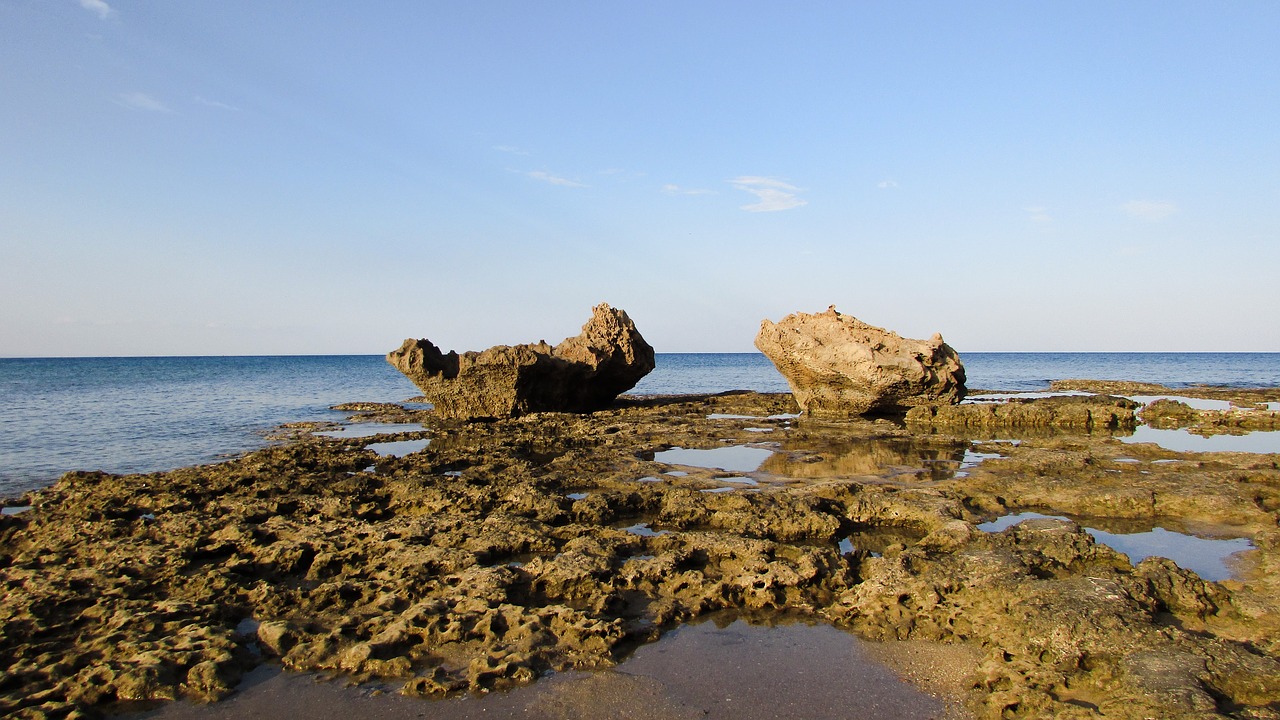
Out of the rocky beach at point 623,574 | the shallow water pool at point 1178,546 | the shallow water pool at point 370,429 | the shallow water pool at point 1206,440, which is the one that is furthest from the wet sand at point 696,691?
the shallow water pool at point 370,429

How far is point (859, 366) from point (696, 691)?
1867 cm

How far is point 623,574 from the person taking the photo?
24.9 feet

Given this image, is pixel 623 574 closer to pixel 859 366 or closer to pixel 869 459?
pixel 869 459

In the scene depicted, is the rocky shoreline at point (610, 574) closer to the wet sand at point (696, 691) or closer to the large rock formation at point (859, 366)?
the wet sand at point (696, 691)

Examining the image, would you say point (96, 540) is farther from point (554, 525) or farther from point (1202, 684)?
point (1202, 684)

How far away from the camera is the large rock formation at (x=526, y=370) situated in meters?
25.0

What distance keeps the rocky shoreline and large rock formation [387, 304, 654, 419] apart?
35.4 feet

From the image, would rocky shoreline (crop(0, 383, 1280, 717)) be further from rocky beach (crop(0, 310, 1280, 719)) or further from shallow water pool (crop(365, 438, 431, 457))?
shallow water pool (crop(365, 438, 431, 457))

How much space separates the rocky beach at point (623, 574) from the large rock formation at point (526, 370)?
10405 millimetres

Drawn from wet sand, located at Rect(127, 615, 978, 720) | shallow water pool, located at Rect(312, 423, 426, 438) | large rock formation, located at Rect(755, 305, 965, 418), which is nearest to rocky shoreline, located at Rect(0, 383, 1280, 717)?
wet sand, located at Rect(127, 615, 978, 720)

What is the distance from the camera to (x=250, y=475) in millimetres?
13031

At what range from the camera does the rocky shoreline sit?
555 centimetres

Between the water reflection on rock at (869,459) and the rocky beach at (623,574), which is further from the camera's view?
the water reflection on rock at (869,459)

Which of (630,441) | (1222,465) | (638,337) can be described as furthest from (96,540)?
(638,337)
